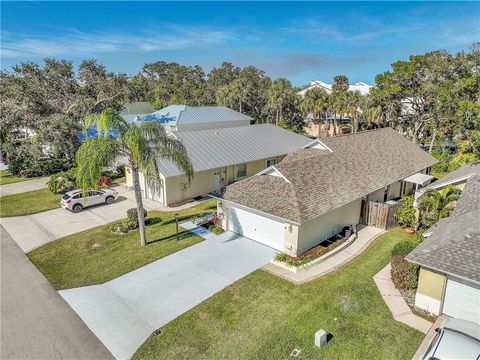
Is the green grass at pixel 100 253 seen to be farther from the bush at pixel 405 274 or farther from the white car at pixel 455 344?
the white car at pixel 455 344

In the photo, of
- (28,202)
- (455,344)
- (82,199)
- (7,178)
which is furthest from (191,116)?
(455,344)

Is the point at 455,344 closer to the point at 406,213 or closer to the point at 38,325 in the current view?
the point at 406,213

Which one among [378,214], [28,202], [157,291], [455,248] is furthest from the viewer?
[28,202]

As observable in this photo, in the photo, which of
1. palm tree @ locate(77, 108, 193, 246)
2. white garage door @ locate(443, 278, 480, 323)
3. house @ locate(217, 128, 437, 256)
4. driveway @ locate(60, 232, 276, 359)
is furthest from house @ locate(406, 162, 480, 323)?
palm tree @ locate(77, 108, 193, 246)

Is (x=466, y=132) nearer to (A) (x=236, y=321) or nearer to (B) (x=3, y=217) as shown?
(A) (x=236, y=321)

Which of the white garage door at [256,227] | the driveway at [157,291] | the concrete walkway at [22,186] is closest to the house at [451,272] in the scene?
the white garage door at [256,227]

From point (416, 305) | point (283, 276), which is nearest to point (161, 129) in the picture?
point (283, 276)
